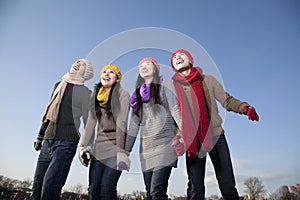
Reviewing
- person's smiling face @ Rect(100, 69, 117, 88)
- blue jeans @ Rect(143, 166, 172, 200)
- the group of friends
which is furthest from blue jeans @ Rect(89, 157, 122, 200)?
person's smiling face @ Rect(100, 69, 117, 88)

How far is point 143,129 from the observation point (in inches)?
91.4

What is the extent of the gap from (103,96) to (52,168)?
896mm

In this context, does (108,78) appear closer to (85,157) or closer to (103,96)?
(103,96)

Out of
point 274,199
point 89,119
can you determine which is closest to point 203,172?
point 89,119

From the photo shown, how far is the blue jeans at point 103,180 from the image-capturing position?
81.7 inches

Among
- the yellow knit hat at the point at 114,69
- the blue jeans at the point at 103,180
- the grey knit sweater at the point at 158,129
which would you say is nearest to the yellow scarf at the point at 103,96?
the yellow knit hat at the point at 114,69

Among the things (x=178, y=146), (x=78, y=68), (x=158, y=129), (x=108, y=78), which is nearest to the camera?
(x=178, y=146)

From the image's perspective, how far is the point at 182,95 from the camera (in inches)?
93.4

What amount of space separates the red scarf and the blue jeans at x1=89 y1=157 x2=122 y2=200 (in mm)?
726

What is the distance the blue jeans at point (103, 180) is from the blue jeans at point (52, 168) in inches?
11.3

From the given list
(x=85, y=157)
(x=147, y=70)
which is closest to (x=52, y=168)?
(x=85, y=157)

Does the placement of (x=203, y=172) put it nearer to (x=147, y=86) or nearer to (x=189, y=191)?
(x=189, y=191)

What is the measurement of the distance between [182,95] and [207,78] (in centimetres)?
36

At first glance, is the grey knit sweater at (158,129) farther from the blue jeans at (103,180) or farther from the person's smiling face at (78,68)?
the person's smiling face at (78,68)
